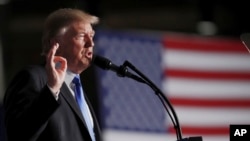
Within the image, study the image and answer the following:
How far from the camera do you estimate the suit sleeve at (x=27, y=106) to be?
2.26 metres

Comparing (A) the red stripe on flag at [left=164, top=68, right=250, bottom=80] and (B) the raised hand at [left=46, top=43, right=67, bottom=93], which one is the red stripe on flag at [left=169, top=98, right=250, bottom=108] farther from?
(B) the raised hand at [left=46, top=43, right=67, bottom=93]

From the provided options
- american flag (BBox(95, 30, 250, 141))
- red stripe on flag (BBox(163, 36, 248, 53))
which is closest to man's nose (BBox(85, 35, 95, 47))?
american flag (BBox(95, 30, 250, 141))

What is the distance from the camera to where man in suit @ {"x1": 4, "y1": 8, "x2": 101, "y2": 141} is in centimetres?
226

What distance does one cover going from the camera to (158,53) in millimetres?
4582

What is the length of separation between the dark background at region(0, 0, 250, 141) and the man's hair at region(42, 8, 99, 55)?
1.69 m

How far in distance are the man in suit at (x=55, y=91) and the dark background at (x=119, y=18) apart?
66.4 inches

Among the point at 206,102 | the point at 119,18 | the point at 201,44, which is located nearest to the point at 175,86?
the point at 206,102

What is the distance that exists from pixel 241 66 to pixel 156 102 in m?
0.86

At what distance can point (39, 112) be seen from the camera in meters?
2.26

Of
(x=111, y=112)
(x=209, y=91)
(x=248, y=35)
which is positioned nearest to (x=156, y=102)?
(x=111, y=112)

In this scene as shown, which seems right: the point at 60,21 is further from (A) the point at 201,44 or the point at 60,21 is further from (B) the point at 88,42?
(A) the point at 201,44

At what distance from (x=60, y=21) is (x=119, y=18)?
2.53 metres

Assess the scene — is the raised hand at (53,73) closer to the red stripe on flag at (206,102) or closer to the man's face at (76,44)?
the man's face at (76,44)

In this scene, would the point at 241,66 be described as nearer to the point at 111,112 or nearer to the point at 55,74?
the point at 111,112
